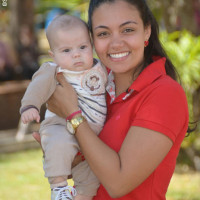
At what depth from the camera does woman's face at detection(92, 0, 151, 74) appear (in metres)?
2.41

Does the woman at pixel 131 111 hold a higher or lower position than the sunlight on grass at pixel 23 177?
higher

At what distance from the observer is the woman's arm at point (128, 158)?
2133 millimetres

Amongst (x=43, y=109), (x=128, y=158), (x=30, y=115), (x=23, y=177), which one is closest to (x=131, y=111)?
(x=128, y=158)

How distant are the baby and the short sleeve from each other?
0.44 m

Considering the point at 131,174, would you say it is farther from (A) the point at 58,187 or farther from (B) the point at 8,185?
(B) the point at 8,185

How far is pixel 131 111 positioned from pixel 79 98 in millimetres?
416

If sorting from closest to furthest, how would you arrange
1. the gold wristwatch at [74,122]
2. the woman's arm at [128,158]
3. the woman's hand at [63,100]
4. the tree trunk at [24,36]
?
the woman's arm at [128,158] → the gold wristwatch at [74,122] → the woman's hand at [63,100] → the tree trunk at [24,36]

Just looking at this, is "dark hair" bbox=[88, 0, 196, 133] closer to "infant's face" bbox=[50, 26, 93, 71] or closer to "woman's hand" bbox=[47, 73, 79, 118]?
"infant's face" bbox=[50, 26, 93, 71]

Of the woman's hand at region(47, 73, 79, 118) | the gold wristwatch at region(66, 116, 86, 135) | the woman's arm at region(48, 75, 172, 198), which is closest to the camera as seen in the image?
the woman's arm at region(48, 75, 172, 198)

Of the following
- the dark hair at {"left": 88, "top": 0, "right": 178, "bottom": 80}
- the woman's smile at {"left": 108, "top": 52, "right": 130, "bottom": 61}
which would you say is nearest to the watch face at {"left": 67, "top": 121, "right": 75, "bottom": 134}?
the woman's smile at {"left": 108, "top": 52, "right": 130, "bottom": 61}

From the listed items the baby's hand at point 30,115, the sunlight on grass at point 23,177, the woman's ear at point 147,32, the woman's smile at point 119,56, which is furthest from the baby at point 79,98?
the sunlight on grass at point 23,177

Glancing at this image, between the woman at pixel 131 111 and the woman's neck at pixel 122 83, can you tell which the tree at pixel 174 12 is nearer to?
the woman at pixel 131 111

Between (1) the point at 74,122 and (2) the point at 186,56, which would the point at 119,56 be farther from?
(2) the point at 186,56

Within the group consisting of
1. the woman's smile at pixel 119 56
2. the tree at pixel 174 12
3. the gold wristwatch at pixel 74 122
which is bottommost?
the tree at pixel 174 12
